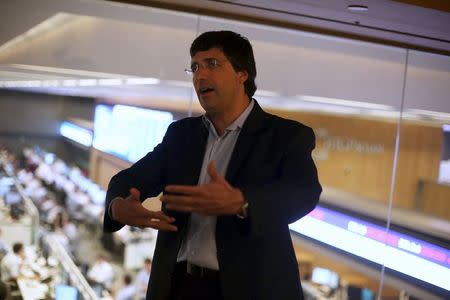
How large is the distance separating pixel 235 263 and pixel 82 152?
142 centimetres

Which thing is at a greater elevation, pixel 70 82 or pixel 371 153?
pixel 70 82

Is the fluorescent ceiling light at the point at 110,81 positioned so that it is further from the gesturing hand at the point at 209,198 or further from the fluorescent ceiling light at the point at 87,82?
the gesturing hand at the point at 209,198

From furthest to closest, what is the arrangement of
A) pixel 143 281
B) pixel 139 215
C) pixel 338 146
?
pixel 338 146 → pixel 143 281 → pixel 139 215

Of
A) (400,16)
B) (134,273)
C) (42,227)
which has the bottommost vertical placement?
(134,273)

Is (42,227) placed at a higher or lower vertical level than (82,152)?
lower

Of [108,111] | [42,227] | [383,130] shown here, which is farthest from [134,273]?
[383,130]

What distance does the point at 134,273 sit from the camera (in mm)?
2664

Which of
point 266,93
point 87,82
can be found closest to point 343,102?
point 266,93

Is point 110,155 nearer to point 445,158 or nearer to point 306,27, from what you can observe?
point 306,27

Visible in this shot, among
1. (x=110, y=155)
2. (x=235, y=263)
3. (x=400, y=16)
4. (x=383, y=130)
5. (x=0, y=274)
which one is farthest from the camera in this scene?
(x=383, y=130)

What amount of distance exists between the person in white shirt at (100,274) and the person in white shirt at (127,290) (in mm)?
65

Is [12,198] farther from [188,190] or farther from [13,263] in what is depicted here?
[188,190]

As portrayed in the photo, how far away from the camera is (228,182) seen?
134 cm

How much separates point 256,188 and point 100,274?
5.40 feet
